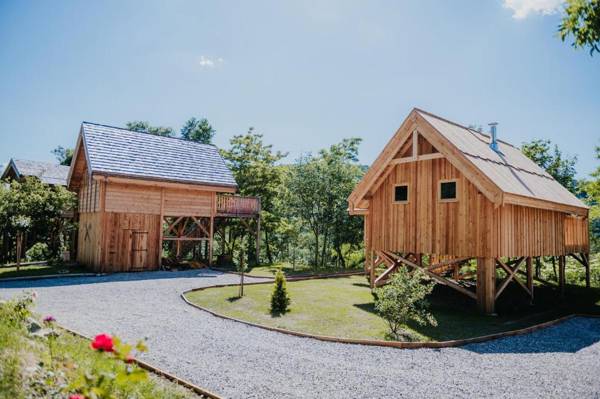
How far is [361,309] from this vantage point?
465 inches

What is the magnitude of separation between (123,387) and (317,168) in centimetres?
2249

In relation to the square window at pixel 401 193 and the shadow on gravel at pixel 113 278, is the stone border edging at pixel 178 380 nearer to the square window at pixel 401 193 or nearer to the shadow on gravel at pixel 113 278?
the square window at pixel 401 193

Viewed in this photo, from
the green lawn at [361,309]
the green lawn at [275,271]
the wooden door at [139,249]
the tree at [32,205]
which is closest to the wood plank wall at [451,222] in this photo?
the green lawn at [361,309]

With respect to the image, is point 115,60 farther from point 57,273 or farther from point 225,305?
point 225,305

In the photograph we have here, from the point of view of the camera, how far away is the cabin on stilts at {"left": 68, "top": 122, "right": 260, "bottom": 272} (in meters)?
18.6

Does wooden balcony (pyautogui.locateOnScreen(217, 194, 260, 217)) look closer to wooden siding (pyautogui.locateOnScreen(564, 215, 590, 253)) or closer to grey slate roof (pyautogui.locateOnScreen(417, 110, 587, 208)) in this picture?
grey slate roof (pyautogui.locateOnScreen(417, 110, 587, 208))

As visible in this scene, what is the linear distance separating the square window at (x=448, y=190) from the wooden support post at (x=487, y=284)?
7.02 ft

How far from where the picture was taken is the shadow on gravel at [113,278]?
14.5m

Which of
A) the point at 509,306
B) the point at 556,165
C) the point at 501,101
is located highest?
the point at 501,101

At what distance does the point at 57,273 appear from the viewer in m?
17.4

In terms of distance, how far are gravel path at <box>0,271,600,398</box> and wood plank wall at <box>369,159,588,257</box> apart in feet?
9.56

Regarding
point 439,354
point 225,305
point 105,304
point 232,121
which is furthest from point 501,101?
point 232,121

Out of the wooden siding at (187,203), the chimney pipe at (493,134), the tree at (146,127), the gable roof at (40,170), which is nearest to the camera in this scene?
the chimney pipe at (493,134)

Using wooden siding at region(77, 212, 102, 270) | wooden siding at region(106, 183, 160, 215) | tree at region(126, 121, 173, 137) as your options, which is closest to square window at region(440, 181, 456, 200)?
wooden siding at region(106, 183, 160, 215)
